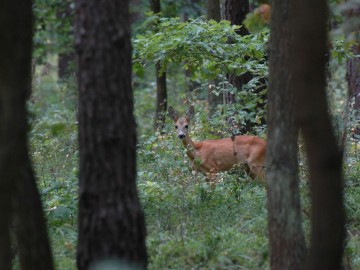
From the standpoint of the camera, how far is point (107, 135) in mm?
5004

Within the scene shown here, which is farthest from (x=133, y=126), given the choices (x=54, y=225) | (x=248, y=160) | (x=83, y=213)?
(x=248, y=160)

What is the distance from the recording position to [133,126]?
510 centimetres

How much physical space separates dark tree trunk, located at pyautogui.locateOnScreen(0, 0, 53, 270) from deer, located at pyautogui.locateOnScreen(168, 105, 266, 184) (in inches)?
207

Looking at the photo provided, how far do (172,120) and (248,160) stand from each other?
1.90 m

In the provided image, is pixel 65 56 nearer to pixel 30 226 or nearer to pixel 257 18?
pixel 257 18

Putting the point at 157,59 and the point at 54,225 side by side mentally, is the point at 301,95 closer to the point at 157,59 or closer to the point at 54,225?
the point at 54,225

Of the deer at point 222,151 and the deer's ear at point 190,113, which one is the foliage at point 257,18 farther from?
the deer's ear at point 190,113

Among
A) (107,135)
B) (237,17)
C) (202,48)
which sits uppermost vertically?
(237,17)

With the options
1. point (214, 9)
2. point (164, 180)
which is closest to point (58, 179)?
point (164, 180)

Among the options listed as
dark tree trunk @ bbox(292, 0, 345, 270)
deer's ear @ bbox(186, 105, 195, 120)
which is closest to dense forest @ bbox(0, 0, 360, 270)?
dark tree trunk @ bbox(292, 0, 345, 270)

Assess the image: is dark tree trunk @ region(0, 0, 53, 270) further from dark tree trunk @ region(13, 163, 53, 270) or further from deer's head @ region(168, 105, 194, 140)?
deer's head @ region(168, 105, 194, 140)

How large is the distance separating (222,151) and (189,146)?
0.60 m

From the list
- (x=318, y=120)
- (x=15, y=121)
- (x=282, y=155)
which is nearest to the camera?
(x=318, y=120)

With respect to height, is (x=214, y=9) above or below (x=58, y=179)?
above
